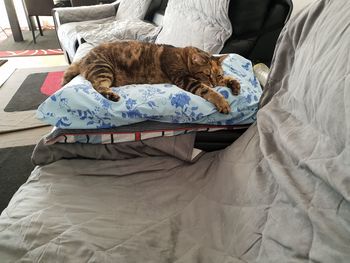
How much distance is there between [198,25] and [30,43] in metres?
3.51

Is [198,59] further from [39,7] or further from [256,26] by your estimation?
[39,7]

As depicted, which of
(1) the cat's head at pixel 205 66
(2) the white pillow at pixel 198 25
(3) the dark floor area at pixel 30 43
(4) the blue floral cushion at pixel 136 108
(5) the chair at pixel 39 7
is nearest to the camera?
(4) the blue floral cushion at pixel 136 108

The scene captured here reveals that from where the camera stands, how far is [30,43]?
4.10m

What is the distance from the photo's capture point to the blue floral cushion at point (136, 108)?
95cm

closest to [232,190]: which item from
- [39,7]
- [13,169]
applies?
[13,169]

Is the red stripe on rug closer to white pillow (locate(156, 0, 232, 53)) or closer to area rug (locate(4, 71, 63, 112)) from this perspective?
area rug (locate(4, 71, 63, 112))

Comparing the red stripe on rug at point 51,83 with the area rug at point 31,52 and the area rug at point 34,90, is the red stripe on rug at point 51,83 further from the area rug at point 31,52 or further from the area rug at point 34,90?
the area rug at point 31,52

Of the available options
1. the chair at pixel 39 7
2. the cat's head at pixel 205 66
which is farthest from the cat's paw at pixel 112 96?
the chair at pixel 39 7

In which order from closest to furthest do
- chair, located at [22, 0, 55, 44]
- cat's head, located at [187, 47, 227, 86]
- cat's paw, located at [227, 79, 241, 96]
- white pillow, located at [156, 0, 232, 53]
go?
cat's paw, located at [227, 79, 241, 96], cat's head, located at [187, 47, 227, 86], white pillow, located at [156, 0, 232, 53], chair, located at [22, 0, 55, 44]

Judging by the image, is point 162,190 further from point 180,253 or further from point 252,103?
point 252,103

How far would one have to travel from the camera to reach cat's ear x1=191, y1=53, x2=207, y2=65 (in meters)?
1.35

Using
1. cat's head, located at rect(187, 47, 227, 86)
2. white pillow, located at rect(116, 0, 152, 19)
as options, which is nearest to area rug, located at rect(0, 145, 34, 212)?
cat's head, located at rect(187, 47, 227, 86)

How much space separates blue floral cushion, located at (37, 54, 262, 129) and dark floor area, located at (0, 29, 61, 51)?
11.3ft

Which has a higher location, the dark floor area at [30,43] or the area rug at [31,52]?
the dark floor area at [30,43]
